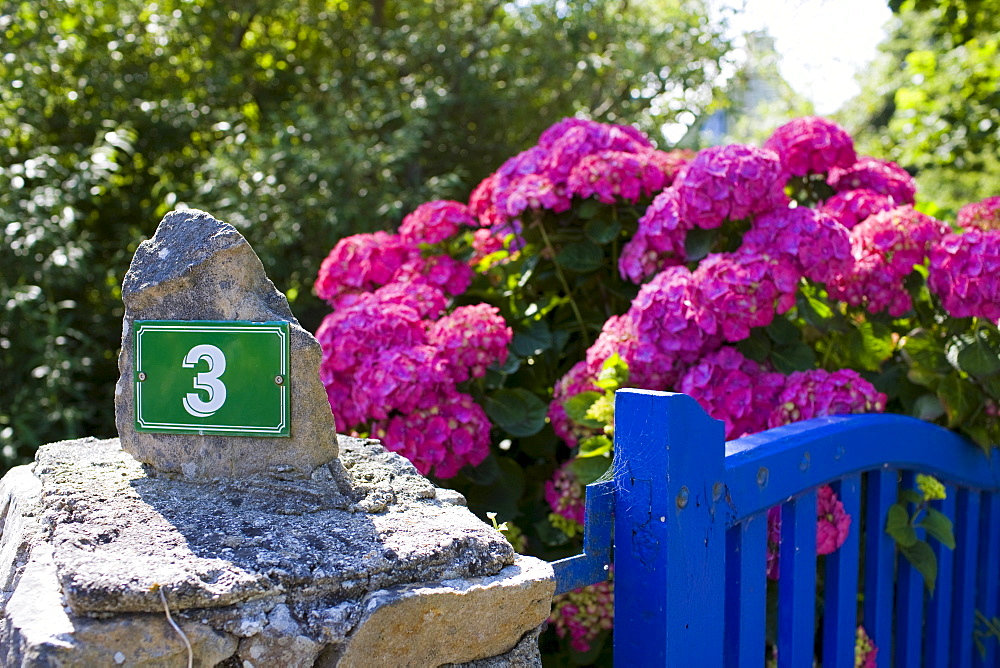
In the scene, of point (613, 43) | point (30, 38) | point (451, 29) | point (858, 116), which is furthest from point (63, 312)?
point (858, 116)

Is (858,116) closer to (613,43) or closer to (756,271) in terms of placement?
(613,43)

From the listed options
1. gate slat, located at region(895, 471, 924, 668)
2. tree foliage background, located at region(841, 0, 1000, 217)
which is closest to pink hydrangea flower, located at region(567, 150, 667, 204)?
gate slat, located at region(895, 471, 924, 668)

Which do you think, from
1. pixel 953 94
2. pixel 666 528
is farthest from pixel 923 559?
pixel 953 94

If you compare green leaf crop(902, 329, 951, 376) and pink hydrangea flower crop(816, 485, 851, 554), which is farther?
green leaf crop(902, 329, 951, 376)

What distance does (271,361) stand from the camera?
49.8 inches

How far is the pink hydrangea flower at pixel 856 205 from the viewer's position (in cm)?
220

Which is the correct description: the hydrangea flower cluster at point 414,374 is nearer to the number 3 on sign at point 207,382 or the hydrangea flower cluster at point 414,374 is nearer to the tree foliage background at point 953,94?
the number 3 on sign at point 207,382

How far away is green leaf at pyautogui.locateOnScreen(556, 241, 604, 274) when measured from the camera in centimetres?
218

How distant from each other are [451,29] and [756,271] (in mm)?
2770

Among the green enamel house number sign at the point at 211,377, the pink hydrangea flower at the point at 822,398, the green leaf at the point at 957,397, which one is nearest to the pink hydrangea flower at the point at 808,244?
the pink hydrangea flower at the point at 822,398

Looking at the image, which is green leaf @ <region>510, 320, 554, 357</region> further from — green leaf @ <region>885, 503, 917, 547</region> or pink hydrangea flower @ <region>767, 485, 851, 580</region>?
green leaf @ <region>885, 503, 917, 547</region>

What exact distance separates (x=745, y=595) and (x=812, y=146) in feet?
4.54

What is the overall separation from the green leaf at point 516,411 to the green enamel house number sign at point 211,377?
77 cm

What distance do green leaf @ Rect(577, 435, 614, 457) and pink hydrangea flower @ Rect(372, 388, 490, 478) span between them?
0.22 meters
